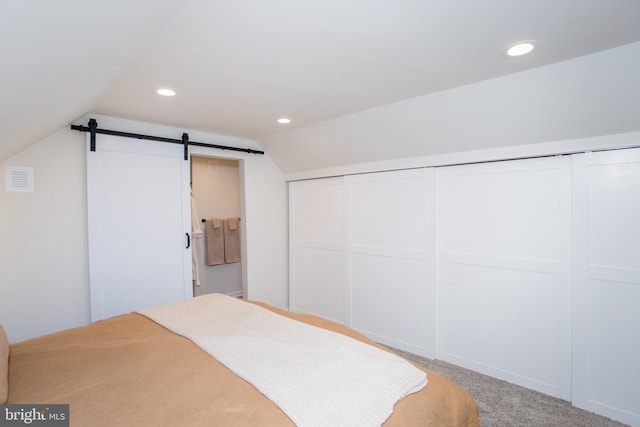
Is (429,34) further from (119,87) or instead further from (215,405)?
(119,87)

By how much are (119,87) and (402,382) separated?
2.59 m

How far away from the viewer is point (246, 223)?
13.3 feet

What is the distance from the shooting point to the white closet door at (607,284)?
2.07m

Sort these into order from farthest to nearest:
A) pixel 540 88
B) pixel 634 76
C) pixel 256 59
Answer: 1. pixel 540 88
2. pixel 256 59
3. pixel 634 76

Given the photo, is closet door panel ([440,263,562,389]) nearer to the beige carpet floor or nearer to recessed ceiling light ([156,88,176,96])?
the beige carpet floor

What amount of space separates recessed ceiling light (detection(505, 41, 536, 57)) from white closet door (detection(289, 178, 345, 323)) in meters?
2.26

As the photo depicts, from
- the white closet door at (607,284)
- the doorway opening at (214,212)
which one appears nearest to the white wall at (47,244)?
the doorway opening at (214,212)

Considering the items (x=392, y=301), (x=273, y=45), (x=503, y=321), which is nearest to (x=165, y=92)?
(x=273, y=45)

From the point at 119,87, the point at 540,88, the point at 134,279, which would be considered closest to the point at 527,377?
the point at 540,88

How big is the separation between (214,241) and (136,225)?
1.65 meters

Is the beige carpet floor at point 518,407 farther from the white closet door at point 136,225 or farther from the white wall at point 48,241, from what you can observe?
the white wall at point 48,241

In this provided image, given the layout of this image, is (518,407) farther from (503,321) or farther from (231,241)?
(231,241)

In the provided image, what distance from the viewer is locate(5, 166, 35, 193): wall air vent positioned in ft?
8.18

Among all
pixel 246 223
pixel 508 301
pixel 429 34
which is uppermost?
pixel 429 34
